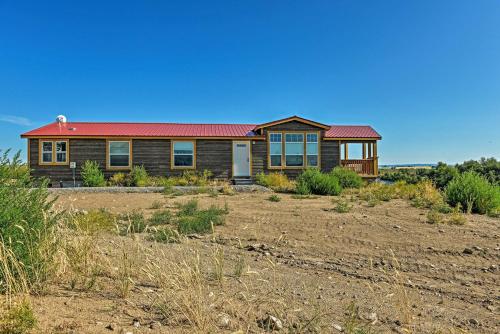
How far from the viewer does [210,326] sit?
2789 mm

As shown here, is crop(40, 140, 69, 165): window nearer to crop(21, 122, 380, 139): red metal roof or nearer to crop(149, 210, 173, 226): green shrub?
crop(21, 122, 380, 139): red metal roof

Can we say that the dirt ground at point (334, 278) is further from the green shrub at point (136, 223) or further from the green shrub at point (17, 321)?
the green shrub at point (136, 223)

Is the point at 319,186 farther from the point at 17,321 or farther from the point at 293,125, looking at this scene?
the point at 17,321

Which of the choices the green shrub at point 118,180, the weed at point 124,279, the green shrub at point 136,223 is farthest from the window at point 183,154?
the weed at point 124,279

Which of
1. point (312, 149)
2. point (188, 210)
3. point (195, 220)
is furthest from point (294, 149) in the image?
point (195, 220)

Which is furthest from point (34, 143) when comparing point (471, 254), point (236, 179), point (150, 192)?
point (471, 254)

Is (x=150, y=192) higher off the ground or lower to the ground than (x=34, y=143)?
lower

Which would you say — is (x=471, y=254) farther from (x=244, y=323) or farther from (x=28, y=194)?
(x=28, y=194)

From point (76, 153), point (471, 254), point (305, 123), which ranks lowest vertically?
point (471, 254)

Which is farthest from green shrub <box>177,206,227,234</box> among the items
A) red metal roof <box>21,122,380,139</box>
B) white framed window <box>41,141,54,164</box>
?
white framed window <box>41,141,54,164</box>

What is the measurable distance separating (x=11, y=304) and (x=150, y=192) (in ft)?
41.5

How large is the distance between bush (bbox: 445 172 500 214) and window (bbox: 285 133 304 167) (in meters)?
10.6

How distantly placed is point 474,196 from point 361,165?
11.5 m

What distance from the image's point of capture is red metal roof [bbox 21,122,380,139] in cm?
1989
